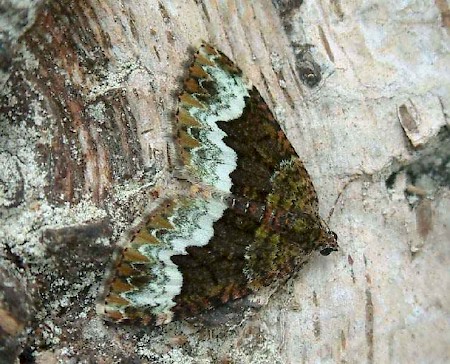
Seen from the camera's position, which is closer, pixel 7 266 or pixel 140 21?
pixel 7 266

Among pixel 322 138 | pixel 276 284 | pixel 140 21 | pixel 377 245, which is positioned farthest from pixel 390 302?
pixel 140 21

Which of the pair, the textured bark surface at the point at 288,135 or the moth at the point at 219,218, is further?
the moth at the point at 219,218

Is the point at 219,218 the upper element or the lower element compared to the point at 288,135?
lower

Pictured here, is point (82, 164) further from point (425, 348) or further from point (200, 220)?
point (425, 348)

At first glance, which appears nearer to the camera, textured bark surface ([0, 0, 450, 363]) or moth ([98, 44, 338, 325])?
textured bark surface ([0, 0, 450, 363])
